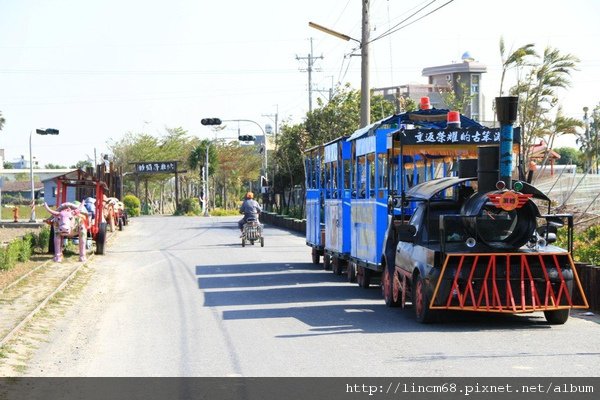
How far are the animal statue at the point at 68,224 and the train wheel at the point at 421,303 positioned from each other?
49.0 feet

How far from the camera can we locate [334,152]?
76.2ft

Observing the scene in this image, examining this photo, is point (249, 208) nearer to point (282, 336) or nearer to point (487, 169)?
point (487, 169)

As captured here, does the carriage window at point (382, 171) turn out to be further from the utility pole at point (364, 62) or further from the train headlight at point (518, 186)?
the utility pole at point (364, 62)

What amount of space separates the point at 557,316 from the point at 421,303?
74.3 inches

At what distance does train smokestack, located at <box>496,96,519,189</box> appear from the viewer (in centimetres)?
1460

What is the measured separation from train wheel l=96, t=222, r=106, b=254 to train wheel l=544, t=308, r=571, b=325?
19.5 metres

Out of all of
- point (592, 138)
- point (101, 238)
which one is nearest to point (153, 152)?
point (592, 138)

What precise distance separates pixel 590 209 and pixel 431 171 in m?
10.00

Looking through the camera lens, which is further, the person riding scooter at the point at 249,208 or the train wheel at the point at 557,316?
the person riding scooter at the point at 249,208

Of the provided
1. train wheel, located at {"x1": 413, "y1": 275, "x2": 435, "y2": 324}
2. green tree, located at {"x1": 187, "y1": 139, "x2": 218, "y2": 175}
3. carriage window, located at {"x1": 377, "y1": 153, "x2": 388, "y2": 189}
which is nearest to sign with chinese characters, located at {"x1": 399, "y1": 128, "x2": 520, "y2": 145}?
carriage window, located at {"x1": 377, "y1": 153, "x2": 388, "y2": 189}

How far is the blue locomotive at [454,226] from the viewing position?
14125 mm

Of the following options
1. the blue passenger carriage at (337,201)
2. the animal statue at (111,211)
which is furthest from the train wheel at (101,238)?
the animal statue at (111,211)

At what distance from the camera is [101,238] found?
32.3 metres
